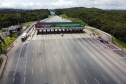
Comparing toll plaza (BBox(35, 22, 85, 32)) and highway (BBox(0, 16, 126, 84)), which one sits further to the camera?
toll plaza (BBox(35, 22, 85, 32))

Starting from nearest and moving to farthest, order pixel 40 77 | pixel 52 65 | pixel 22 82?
pixel 22 82, pixel 40 77, pixel 52 65

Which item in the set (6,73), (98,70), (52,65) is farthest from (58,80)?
(6,73)

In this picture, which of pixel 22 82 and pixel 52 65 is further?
pixel 52 65

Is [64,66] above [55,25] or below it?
below

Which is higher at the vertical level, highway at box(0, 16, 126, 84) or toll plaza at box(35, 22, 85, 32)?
toll plaza at box(35, 22, 85, 32)

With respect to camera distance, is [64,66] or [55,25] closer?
[64,66]

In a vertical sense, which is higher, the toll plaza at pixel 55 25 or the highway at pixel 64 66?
the toll plaza at pixel 55 25

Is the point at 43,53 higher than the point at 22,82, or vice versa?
the point at 43,53

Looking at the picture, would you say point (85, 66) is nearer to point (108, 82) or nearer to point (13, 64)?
point (108, 82)
